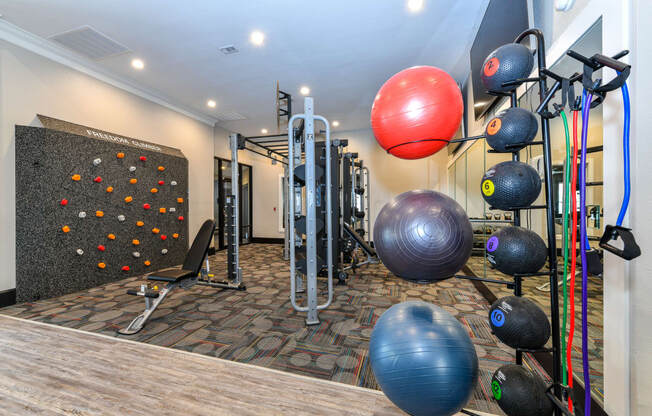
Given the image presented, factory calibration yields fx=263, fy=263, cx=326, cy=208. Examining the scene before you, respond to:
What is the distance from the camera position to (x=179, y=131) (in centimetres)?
545

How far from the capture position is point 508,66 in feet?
3.63

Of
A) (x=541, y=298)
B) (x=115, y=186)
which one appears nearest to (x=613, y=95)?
(x=541, y=298)

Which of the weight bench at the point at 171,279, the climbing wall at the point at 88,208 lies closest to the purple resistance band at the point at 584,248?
the weight bench at the point at 171,279

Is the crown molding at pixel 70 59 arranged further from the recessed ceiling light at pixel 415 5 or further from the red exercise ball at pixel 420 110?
the red exercise ball at pixel 420 110

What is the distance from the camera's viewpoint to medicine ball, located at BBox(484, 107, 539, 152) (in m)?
1.10

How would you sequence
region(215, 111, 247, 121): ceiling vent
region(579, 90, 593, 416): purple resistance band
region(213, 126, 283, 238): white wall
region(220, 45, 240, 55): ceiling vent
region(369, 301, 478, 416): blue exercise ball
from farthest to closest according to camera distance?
region(213, 126, 283, 238): white wall, region(215, 111, 247, 121): ceiling vent, region(220, 45, 240, 55): ceiling vent, region(369, 301, 478, 416): blue exercise ball, region(579, 90, 593, 416): purple resistance band

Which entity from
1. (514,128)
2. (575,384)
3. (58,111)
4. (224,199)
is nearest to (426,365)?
(514,128)

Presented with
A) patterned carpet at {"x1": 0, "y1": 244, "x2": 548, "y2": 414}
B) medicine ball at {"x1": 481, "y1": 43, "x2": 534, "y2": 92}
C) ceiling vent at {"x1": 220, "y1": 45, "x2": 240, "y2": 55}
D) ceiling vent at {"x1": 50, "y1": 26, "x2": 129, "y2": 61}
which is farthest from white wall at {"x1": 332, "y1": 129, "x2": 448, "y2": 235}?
medicine ball at {"x1": 481, "y1": 43, "x2": 534, "y2": 92}

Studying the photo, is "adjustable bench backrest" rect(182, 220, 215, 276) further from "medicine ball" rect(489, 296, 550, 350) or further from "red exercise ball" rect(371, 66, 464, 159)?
"medicine ball" rect(489, 296, 550, 350)

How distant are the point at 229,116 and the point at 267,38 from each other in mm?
3190

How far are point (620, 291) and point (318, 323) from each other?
2.05 metres

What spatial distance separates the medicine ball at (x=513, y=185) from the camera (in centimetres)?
109

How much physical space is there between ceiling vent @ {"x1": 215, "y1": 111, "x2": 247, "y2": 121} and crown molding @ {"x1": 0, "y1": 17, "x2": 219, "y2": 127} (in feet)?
3.00

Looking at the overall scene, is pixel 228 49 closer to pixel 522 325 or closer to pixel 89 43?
pixel 89 43
